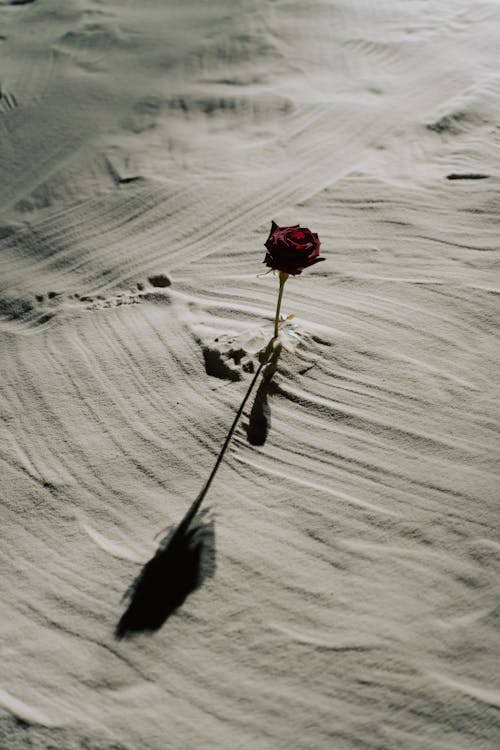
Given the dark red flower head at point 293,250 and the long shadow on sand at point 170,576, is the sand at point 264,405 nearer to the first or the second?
the long shadow on sand at point 170,576

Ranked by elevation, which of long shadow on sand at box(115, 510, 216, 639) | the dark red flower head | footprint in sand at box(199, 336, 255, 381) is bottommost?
long shadow on sand at box(115, 510, 216, 639)

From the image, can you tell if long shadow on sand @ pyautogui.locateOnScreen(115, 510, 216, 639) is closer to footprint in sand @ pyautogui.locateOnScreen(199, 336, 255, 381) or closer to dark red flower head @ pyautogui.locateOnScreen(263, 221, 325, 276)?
footprint in sand @ pyautogui.locateOnScreen(199, 336, 255, 381)

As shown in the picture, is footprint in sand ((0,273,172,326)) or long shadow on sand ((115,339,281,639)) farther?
footprint in sand ((0,273,172,326))

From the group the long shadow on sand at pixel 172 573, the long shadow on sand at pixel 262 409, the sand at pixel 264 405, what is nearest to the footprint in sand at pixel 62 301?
the sand at pixel 264 405

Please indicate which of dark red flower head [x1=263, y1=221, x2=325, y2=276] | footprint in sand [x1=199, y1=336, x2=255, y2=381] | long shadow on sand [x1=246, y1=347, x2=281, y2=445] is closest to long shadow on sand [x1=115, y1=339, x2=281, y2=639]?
long shadow on sand [x1=246, y1=347, x2=281, y2=445]

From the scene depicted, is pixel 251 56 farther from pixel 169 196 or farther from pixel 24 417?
pixel 24 417

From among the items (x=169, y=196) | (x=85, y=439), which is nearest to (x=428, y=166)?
(x=169, y=196)

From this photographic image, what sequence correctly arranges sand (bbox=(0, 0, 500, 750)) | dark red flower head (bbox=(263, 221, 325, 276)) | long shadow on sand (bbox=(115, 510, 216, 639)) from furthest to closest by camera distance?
dark red flower head (bbox=(263, 221, 325, 276))
long shadow on sand (bbox=(115, 510, 216, 639))
sand (bbox=(0, 0, 500, 750))
